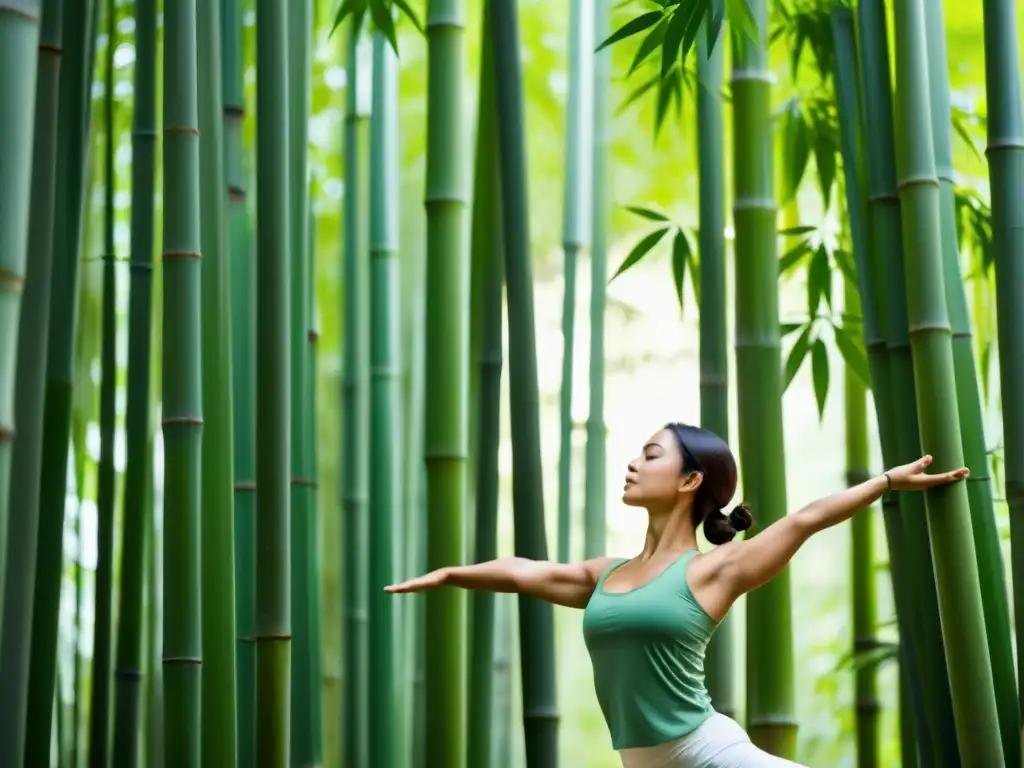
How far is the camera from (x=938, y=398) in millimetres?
1967

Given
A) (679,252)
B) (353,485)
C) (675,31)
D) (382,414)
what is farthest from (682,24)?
(353,485)

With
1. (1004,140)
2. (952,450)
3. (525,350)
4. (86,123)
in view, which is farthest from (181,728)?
(1004,140)

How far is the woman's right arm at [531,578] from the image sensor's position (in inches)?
77.0

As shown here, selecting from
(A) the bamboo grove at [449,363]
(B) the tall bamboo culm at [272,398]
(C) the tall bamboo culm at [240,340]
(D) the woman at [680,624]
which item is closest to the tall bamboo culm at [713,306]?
(A) the bamboo grove at [449,363]

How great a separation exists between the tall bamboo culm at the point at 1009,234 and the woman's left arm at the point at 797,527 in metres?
0.21

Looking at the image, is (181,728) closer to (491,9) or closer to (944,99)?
(491,9)

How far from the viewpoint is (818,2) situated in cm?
273

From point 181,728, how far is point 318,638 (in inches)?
32.1

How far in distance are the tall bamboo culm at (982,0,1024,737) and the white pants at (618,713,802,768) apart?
1.48 ft

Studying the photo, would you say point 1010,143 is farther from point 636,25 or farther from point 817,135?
point 817,135

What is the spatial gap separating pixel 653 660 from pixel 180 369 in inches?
33.7

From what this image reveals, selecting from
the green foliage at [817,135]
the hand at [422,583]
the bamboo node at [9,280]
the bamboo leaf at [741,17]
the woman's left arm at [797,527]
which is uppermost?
the green foliage at [817,135]

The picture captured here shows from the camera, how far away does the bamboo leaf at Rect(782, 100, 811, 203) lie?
305cm

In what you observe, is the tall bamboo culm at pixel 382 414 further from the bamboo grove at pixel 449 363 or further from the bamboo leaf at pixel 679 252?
the bamboo leaf at pixel 679 252
